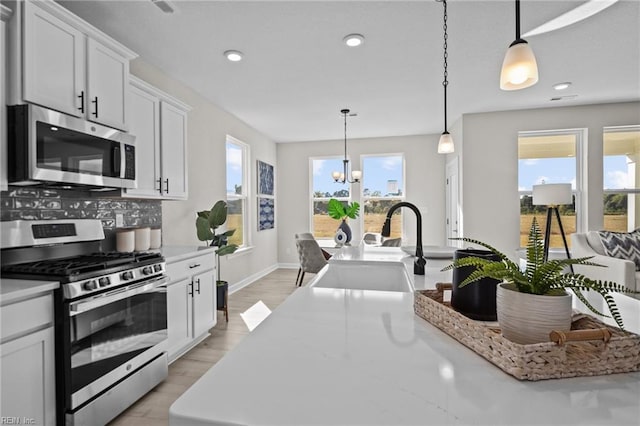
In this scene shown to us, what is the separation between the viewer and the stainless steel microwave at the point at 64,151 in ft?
5.57

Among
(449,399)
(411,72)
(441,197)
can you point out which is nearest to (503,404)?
(449,399)

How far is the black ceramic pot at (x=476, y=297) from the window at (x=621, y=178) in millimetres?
5286

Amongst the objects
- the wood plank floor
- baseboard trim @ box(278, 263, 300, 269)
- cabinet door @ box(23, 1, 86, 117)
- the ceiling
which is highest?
the ceiling

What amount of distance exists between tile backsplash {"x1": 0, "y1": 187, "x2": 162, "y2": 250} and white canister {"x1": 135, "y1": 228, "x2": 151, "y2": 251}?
9.6 inches

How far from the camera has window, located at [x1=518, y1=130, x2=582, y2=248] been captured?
15.7ft

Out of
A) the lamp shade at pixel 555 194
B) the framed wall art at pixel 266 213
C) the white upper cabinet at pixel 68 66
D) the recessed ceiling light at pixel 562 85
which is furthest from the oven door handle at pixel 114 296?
the recessed ceiling light at pixel 562 85

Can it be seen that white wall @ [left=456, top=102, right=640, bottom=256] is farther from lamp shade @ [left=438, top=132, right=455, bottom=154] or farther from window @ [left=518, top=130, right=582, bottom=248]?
lamp shade @ [left=438, top=132, right=455, bottom=154]

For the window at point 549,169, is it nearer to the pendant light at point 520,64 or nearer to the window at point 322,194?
the window at point 322,194

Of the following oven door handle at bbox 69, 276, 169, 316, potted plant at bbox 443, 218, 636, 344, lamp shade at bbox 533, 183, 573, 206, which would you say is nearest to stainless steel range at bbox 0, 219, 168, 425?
oven door handle at bbox 69, 276, 169, 316

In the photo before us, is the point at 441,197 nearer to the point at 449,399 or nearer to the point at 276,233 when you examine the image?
the point at 276,233

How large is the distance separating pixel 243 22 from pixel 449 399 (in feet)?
8.84

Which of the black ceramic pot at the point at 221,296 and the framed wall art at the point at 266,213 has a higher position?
the framed wall art at the point at 266,213

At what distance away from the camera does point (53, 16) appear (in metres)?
1.86

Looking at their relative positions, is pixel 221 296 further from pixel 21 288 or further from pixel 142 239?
pixel 21 288
